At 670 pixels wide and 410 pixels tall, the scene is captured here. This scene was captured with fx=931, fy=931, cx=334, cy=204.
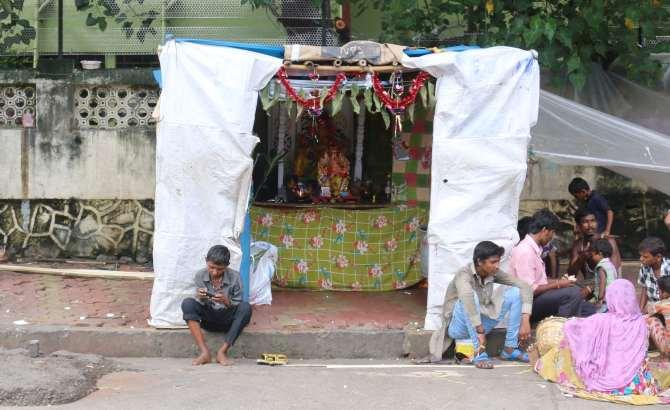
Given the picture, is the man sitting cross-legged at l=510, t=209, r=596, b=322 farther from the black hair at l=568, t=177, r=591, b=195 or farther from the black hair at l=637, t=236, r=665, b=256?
the black hair at l=568, t=177, r=591, b=195

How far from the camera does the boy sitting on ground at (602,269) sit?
7.41 m

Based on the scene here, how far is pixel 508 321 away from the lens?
276 inches

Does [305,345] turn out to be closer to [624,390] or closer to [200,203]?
[200,203]

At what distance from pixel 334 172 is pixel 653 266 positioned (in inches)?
130

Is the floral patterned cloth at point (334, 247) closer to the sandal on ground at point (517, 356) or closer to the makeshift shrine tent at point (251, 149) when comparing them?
the makeshift shrine tent at point (251, 149)

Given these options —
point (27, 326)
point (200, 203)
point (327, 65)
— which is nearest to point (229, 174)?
point (200, 203)

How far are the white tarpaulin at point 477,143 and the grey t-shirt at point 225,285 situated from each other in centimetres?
155

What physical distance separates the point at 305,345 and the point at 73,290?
2.47 m

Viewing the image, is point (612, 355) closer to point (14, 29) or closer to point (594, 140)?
point (594, 140)

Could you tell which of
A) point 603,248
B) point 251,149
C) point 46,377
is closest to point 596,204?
point 603,248

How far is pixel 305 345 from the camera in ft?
23.8

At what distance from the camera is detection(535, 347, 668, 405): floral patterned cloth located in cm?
604

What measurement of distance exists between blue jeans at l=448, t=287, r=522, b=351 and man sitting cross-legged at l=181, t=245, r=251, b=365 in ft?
5.08

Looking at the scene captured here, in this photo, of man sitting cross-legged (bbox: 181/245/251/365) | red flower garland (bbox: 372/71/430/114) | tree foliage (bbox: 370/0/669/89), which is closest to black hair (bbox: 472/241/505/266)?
red flower garland (bbox: 372/71/430/114)
